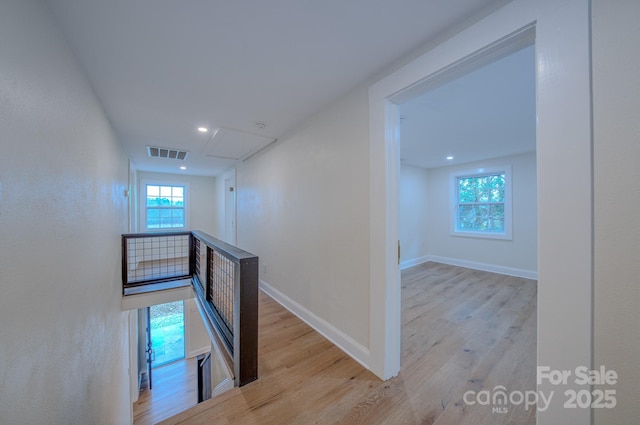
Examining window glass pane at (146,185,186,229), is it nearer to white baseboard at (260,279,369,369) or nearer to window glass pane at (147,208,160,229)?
window glass pane at (147,208,160,229)

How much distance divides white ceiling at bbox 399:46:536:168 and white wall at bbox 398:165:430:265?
993 mm

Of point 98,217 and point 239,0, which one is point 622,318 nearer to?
point 239,0

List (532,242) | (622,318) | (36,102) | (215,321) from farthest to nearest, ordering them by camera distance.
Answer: (532,242) → (215,321) → (36,102) → (622,318)

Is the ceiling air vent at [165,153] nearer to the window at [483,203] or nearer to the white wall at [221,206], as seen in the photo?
the white wall at [221,206]

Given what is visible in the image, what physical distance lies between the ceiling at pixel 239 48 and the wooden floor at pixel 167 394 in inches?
203

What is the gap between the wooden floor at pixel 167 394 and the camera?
4.04 meters

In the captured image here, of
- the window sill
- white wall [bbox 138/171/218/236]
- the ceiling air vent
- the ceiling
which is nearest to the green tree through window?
the window sill

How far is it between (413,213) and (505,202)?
1693mm

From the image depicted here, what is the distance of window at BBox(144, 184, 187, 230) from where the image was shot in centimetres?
559

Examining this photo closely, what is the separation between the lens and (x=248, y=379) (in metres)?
1.58

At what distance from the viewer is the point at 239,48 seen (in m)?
1.41

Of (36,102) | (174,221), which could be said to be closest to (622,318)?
(36,102)


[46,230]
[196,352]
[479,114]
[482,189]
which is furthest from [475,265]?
[196,352]

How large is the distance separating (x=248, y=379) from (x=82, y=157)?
6.66ft
